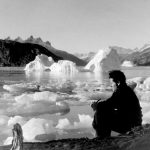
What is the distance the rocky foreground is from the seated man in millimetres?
147

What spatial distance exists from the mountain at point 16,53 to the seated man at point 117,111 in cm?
10206

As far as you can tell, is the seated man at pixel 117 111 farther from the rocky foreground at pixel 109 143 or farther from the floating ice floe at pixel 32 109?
the floating ice floe at pixel 32 109

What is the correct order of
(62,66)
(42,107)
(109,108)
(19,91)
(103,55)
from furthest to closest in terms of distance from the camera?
(62,66) < (103,55) < (19,91) < (42,107) < (109,108)

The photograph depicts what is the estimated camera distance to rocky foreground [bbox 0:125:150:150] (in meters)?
3.31

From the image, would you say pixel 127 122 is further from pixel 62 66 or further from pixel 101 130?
pixel 62 66

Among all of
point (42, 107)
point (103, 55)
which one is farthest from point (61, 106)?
point (103, 55)

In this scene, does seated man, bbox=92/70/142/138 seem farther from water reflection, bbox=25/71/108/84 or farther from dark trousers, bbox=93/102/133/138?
water reflection, bbox=25/71/108/84

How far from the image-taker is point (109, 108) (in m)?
3.96

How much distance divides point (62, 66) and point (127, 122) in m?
39.6

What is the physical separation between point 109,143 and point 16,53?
11011 cm

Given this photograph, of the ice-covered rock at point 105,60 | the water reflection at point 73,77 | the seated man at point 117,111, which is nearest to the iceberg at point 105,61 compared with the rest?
the ice-covered rock at point 105,60

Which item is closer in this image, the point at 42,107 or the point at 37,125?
the point at 37,125

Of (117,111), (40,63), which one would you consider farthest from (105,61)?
(117,111)

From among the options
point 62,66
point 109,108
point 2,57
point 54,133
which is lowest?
point 54,133
